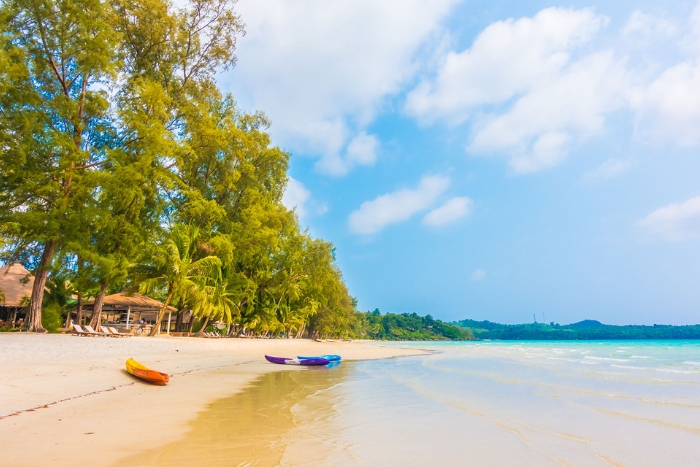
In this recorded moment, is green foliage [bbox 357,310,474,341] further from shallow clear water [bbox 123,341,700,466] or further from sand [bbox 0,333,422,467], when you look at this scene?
shallow clear water [bbox 123,341,700,466]

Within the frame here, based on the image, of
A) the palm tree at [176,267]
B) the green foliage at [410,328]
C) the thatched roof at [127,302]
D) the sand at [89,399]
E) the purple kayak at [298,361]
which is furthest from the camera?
the green foliage at [410,328]

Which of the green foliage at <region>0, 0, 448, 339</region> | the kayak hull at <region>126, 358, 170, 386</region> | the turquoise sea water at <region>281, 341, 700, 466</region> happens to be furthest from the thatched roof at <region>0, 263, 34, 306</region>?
the turquoise sea water at <region>281, 341, 700, 466</region>

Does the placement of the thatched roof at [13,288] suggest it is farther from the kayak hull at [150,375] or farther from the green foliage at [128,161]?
the kayak hull at [150,375]

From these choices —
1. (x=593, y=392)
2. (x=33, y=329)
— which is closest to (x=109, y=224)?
(x=33, y=329)

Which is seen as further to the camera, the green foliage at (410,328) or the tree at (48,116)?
the green foliage at (410,328)

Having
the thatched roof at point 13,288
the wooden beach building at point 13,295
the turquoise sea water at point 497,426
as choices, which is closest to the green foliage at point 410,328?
the wooden beach building at point 13,295

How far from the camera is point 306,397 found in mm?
9719

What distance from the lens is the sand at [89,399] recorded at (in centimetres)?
488

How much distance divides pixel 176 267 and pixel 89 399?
47.8 ft

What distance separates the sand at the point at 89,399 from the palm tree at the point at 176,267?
22.8 feet

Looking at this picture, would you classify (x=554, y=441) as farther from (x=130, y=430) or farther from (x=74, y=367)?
(x=74, y=367)

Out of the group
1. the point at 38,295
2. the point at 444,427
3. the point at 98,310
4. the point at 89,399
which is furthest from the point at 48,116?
the point at 444,427

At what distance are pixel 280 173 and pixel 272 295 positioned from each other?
39.1 feet

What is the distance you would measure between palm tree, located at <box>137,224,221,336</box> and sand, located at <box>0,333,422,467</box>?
22.8ft
